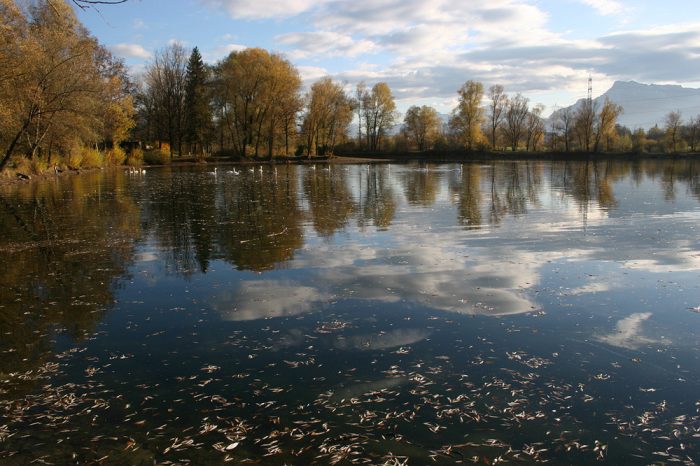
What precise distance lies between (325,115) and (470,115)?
2802 centimetres

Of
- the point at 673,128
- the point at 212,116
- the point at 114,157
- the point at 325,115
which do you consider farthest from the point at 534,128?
the point at 114,157

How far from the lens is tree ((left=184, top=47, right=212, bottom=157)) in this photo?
75.6 metres

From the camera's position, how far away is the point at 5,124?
105ft

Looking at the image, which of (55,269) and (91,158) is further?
(91,158)

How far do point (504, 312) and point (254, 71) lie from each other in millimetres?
68986

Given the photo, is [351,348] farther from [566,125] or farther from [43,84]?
[566,125]

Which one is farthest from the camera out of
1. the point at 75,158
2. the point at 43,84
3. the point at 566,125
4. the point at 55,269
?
the point at 566,125

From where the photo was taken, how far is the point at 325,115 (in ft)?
272

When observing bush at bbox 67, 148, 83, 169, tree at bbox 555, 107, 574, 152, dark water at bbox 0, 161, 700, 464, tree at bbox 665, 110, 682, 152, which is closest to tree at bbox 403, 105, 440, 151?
tree at bbox 555, 107, 574, 152

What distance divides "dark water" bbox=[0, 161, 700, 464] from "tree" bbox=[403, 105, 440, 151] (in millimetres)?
84418

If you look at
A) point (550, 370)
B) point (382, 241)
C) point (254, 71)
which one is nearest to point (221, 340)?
point (550, 370)

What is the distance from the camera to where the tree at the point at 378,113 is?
323ft

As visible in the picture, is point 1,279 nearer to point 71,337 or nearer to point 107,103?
point 71,337

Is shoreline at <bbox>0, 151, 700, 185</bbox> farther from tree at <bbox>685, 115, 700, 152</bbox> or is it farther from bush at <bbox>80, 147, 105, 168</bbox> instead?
tree at <bbox>685, 115, 700, 152</bbox>
